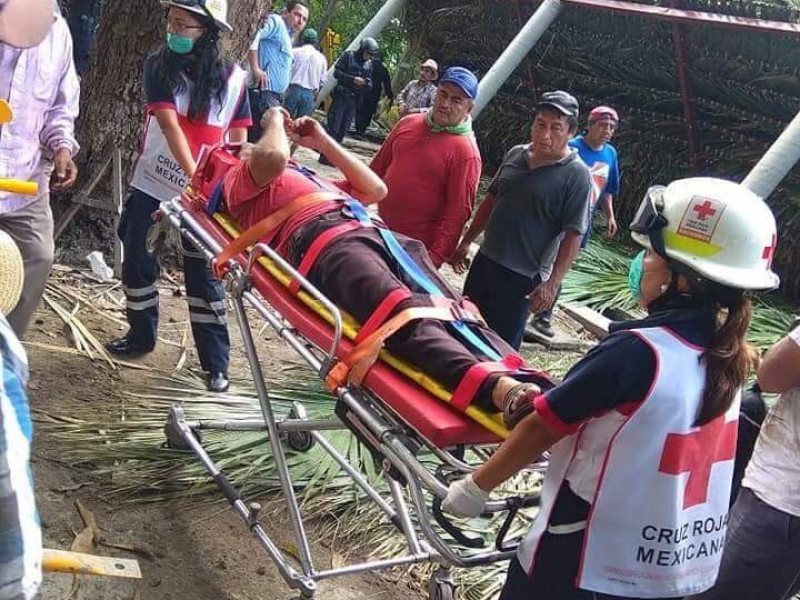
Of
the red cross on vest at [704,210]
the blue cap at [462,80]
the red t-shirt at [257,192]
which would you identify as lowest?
the red t-shirt at [257,192]

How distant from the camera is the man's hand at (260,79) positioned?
9.25 meters

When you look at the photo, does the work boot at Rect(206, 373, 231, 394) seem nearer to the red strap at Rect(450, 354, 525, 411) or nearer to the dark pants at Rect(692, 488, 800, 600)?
the red strap at Rect(450, 354, 525, 411)

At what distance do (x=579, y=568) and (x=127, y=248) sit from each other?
10.2 ft

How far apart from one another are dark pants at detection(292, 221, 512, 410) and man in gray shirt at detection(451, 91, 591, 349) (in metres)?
1.08

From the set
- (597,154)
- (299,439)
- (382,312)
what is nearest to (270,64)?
(597,154)

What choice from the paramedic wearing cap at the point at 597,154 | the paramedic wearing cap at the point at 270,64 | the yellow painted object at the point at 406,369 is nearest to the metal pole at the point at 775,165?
the paramedic wearing cap at the point at 597,154

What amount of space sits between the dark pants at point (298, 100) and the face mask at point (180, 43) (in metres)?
7.42

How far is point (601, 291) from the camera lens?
294 inches

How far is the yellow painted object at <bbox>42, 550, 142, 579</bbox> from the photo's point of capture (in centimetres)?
139

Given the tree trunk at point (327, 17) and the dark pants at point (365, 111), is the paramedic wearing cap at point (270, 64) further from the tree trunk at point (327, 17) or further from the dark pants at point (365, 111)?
the tree trunk at point (327, 17)

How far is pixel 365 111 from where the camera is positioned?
1399 centimetres

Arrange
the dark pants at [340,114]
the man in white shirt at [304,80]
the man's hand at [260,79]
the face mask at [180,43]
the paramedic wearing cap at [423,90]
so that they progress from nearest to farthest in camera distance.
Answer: the face mask at [180,43]
the man's hand at [260,79]
the paramedic wearing cap at [423,90]
the man in white shirt at [304,80]
the dark pants at [340,114]

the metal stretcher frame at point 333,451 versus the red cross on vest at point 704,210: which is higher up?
the red cross on vest at point 704,210

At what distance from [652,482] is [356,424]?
0.89 meters
